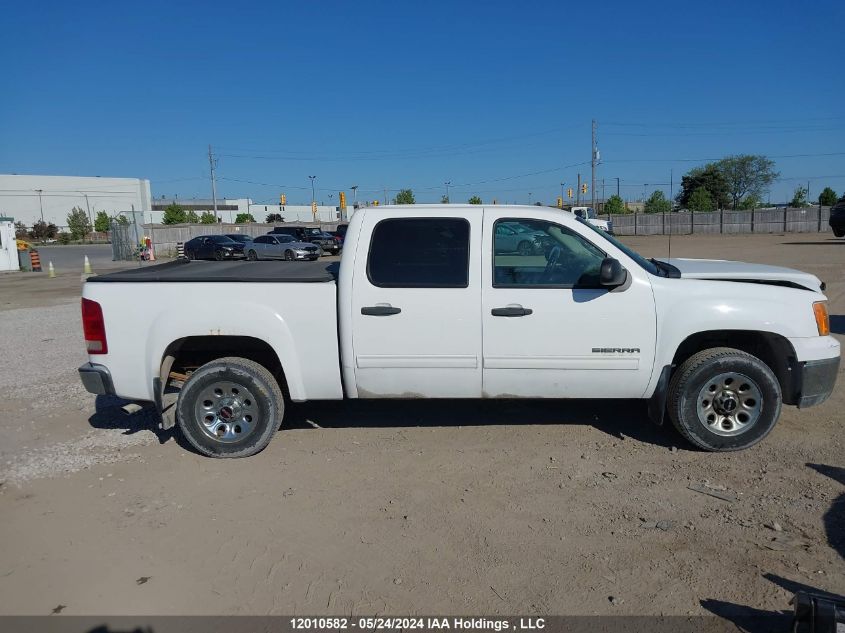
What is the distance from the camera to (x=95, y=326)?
4715 mm

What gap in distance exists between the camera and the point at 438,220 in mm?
4738

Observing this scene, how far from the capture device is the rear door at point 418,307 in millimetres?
4559

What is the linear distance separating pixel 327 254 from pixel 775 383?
35386 millimetres

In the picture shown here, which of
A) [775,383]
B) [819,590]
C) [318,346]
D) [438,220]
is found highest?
[438,220]

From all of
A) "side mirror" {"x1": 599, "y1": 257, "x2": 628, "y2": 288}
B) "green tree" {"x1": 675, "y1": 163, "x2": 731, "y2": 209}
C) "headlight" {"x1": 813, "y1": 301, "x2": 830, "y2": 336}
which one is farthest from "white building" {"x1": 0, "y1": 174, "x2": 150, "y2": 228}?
"headlight" {"x1": 813, "y1": 301, "x2": 830, "y2": 336}

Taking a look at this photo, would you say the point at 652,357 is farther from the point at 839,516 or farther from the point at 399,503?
the point at 399,503

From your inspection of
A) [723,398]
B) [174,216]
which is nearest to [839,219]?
[723,398]

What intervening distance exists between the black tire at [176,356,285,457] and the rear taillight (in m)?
0.68

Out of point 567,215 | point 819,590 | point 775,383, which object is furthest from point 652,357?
point 819,590

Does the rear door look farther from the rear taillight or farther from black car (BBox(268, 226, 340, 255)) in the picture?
black car (BBox(268, 226, 340, 255))

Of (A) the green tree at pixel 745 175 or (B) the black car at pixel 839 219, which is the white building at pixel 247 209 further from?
(B) the black car at pixel 839 219

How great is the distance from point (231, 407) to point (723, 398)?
3.69m

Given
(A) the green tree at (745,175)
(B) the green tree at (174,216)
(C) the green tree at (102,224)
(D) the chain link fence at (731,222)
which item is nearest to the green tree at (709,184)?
(A) the green tree at (745,175)

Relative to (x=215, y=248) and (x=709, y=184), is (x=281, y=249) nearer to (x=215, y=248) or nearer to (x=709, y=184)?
(x=215, y=248)
